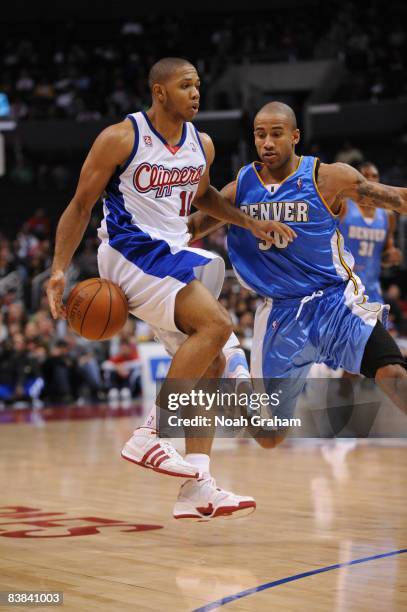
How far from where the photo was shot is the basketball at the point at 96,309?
4742 millimetres

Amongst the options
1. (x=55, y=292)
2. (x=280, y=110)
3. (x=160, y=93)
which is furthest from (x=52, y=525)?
(x=280, y=110)

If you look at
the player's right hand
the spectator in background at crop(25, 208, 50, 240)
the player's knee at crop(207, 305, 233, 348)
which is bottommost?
the player's knee at crop(207, 305, 233, 348)

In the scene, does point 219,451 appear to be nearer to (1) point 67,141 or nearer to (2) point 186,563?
(2) point 186,563

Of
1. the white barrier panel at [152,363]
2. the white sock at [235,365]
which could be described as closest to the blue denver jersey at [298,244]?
the white sock at [235,365]

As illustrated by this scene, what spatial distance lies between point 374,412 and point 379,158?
38.9 feet

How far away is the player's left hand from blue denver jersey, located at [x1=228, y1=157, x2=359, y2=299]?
3203 millimetres

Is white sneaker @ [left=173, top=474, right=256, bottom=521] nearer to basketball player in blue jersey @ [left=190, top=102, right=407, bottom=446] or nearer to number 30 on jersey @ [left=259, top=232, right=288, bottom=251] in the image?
basketball player in blue jersey @ [left=190, top=102, right=407, bottom=446]

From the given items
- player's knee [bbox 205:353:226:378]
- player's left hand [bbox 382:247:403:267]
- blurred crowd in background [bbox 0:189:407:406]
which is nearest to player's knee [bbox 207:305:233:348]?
player's knee [bbox 205:353:226:378]

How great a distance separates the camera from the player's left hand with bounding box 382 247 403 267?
8680mm

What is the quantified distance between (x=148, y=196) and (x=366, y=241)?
453 cm

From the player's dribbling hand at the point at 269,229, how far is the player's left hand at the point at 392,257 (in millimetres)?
3533

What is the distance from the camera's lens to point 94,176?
483cm

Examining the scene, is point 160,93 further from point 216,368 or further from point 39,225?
→ point 39,225

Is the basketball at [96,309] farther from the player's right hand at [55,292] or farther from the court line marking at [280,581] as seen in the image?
the court line marking at [280,581]
